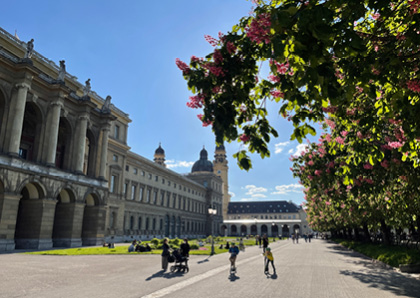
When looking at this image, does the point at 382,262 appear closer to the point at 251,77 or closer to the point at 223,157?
the point at 251,77

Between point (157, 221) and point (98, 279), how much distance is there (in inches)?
2445

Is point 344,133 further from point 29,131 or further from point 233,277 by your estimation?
point 29,131

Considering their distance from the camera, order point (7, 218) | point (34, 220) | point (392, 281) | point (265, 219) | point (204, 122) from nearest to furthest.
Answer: point (204, 122), point (392, 281), point (7, 218), point (34, 220), point (265, 219)

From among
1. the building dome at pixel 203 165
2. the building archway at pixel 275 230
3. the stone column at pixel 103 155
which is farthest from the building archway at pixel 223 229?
the stone column at pixel 103 155

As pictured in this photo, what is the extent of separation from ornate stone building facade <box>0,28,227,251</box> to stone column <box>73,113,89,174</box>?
4.3 inches

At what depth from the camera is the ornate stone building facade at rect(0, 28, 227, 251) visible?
30.1 m

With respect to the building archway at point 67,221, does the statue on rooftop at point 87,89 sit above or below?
above

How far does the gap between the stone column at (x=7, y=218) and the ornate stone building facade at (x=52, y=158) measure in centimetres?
8

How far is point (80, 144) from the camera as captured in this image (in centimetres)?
3847

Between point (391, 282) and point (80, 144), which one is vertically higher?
point (80, 144)

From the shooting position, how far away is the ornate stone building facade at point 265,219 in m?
125

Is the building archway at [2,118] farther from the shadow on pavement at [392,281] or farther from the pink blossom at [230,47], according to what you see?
the pink blossom at [230,47]

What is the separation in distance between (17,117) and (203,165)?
9216 centimetres

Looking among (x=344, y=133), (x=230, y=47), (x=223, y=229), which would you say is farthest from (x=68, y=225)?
(x=223, y=229)
